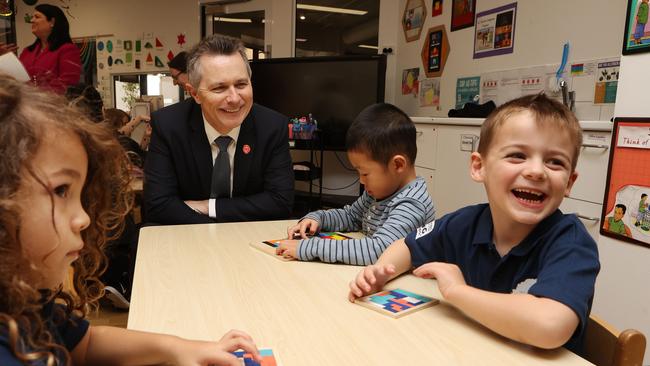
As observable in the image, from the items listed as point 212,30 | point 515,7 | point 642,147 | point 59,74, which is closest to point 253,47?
point 212,30

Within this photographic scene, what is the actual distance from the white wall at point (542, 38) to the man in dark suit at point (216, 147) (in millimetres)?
1850

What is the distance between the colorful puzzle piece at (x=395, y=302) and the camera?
865mm

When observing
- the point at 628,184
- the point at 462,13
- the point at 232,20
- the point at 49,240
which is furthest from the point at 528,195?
the point at 232,20

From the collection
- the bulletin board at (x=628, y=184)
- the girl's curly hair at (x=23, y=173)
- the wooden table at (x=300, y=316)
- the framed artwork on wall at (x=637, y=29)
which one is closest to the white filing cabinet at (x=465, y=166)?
the bulletin board at (x=628, y=184)

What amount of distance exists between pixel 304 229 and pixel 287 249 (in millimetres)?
253

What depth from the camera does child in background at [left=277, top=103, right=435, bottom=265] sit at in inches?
51.3

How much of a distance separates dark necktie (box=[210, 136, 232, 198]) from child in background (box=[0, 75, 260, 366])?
114cm

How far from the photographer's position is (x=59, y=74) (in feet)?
10.1

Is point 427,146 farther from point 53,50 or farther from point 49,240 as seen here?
point 49,240

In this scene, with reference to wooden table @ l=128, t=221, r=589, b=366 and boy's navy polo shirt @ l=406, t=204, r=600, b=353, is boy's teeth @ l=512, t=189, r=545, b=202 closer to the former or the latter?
boy's navy polo shirt @ l=406, t=204, r=600, b=353

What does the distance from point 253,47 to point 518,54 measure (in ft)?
10.2

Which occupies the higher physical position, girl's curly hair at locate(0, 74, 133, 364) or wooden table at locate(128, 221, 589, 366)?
girl's curly hair at locate(0, 74, 133, 364)

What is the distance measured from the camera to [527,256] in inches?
36.8

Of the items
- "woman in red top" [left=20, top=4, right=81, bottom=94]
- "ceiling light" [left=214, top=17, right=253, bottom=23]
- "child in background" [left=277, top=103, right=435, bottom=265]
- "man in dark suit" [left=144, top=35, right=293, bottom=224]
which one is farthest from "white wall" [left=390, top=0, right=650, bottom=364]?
"woman in red top" [left=20, top=4, right=81, bottom=94]
